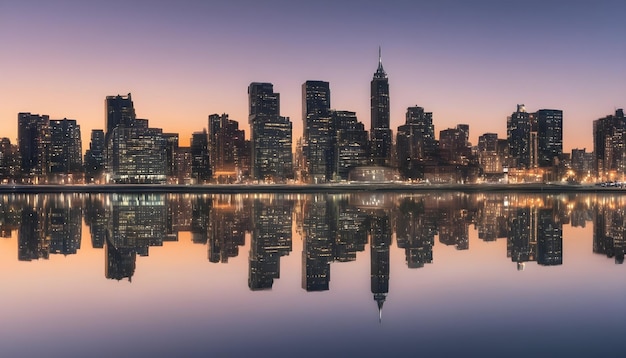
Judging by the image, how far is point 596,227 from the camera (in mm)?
44875

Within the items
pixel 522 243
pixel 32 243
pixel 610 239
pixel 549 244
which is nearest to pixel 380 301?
pixel 522 243

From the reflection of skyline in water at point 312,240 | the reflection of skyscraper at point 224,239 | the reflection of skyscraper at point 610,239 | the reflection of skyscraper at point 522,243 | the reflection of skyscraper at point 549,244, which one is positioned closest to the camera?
the reflection of skyline in water at point 312,240

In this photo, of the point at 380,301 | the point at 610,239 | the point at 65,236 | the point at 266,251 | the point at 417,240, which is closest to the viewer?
the point at 380,301

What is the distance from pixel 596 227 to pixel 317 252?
27.9 m

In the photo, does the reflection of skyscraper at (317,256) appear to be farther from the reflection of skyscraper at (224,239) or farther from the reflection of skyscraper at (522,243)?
the reflection of skyscraper at (522,243)

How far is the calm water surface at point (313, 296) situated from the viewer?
13.1 metres

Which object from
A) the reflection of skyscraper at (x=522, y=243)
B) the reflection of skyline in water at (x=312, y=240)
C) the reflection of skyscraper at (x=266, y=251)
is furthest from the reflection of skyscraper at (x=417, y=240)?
the reflection of skyscraper at (x=266, y=251)

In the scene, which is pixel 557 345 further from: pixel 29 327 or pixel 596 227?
pixel 596 227

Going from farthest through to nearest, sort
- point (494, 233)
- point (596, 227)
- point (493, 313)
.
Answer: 1. point (596, 227)
2. point (494, 233)
3. point (493, 313)

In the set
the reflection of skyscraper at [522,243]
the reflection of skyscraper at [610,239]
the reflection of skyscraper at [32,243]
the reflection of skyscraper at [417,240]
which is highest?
the reflection of skyscraper at [417,240]

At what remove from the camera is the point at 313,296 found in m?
18.3

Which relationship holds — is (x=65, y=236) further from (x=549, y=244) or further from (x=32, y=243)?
(x=549, y=244)

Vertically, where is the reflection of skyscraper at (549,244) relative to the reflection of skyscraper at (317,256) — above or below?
below

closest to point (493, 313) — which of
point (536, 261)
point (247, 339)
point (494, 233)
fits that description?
point (247, 339)
